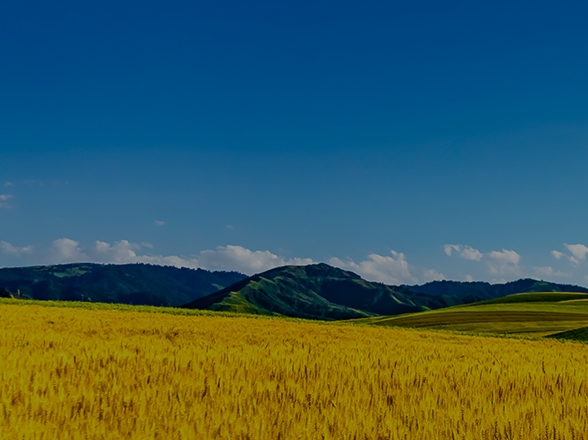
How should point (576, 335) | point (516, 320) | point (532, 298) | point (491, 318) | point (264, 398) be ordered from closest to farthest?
point (264, 398), point (576, 335), point (516, 320), point (491, 318), point (532, 298)

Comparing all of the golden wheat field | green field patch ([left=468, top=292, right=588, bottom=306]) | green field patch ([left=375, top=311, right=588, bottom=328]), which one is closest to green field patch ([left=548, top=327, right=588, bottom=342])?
green field patch ([left=375, top=311, right=588, bottom=328])

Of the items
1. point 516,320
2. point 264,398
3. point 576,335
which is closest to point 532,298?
point 516,320

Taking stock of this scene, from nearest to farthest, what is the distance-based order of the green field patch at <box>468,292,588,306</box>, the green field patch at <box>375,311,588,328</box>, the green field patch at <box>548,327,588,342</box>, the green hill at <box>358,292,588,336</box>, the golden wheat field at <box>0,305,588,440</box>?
1. the golden wheat field at <box>0,305,588,440</box>
2. the green field patch at <box>548,327,588,342</box>
3. the green hill at <box>358,292,588,336</box>
4. the green field patch at <box>375,311,588,328</box>
5. the green field patch at <box>468,292,588,306</box>

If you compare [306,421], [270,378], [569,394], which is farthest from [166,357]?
[569,394]

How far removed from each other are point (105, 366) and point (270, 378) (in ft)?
8.45

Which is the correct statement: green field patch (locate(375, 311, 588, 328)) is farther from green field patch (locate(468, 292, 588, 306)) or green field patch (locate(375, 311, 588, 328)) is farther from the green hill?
green field patch (locate(468, 292, 588, 306))

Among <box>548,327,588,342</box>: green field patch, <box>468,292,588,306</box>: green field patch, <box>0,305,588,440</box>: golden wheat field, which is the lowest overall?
<box>548,327,588,342</box>: green field patch

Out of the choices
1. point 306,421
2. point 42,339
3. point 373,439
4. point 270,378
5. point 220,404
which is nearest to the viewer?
point 373,439

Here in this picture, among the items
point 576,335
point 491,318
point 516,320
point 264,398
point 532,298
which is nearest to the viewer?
point 264,398

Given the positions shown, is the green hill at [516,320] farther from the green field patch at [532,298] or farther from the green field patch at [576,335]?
the green field patch at [532,298]

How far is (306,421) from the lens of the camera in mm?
5324

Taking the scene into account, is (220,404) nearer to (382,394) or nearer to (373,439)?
(373,439)

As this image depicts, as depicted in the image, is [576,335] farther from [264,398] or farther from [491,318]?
[264,398]

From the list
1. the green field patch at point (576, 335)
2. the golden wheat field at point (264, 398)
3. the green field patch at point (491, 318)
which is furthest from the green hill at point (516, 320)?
the golden wheat field at point (264, 398)
